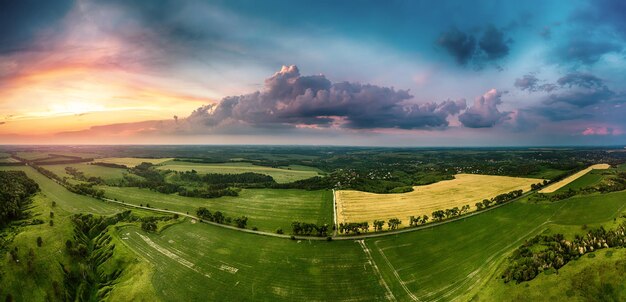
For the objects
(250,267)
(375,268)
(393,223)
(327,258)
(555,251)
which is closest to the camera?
(555,251)

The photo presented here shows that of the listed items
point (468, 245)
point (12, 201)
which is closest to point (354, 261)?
point (468, 245)

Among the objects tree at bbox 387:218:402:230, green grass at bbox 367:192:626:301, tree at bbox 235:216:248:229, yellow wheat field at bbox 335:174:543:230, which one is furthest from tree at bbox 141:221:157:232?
tree at bbox 387:218:402:230

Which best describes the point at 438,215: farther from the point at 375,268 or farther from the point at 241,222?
the point at 241,222

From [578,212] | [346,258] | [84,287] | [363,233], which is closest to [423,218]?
[363,233]

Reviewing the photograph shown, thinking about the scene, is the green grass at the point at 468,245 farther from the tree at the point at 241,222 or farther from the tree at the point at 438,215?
the tree at the point at 241,222

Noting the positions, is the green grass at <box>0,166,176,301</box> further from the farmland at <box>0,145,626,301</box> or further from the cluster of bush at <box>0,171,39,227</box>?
the cluster of bush at <box>0,171,39,227</box>

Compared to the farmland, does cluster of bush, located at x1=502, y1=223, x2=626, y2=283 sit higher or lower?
higher

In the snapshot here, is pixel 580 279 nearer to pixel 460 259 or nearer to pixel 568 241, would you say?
pixel 568 241
